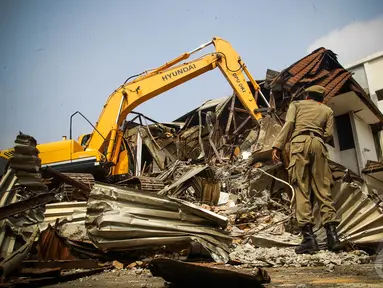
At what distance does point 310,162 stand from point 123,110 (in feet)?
21.1

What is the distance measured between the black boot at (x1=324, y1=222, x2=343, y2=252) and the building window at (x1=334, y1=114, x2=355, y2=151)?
10137 mm

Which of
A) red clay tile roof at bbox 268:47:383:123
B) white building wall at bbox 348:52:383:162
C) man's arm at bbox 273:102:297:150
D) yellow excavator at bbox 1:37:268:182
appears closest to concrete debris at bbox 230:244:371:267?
man's arm at bbox 273:102:297:150

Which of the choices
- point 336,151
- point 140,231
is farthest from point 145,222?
point 336,151

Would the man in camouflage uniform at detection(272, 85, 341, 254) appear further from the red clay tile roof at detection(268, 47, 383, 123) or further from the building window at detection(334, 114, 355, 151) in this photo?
the building window at detection(334, 114, 355, 151)

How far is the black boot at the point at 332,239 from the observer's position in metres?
3.03

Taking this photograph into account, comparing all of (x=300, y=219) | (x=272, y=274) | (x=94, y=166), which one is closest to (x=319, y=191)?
(x=300, y=219)

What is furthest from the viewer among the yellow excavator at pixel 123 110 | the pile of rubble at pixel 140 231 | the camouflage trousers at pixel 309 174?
the yellow excavator at pixel 123 110

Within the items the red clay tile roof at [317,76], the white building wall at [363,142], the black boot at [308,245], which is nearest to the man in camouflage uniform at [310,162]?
the black boot at [308,245]

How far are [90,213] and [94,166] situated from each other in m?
3.90

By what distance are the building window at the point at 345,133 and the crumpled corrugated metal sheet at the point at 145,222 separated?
1063 centimetres

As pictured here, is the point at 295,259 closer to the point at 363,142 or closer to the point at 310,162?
the point at 310,162

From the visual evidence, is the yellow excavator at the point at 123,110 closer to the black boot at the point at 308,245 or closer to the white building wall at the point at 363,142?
the black boot at the point at 308,245

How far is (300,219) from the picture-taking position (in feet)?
10.8

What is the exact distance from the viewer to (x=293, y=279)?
1.90m
